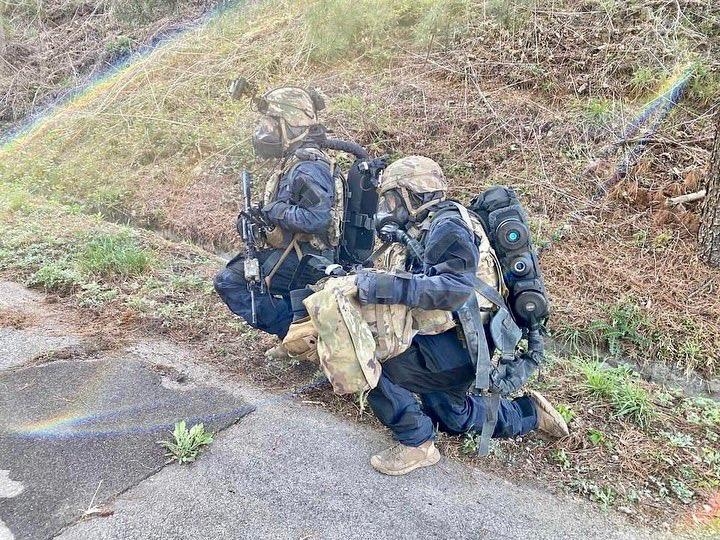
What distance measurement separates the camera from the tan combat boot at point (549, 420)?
321 cm

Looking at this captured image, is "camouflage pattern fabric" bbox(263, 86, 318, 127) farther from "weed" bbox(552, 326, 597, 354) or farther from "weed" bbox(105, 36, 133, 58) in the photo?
"weed" bbox(105, 36, 133, 58)

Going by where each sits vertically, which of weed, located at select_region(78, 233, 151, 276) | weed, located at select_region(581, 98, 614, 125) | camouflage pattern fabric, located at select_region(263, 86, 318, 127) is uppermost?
weed, located at select_region(581, 98, 614, 125)

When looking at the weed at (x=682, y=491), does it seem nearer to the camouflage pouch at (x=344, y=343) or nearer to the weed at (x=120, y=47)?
the camouflage pouch at (x=344, y=343)

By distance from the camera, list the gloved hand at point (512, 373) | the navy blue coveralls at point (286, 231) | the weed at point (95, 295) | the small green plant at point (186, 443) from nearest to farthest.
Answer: the gloved hand at point (512, 373), the small green plant at point (186, 443), the navy blue coveralls at point (286, 231), the weed at point (95, 295)

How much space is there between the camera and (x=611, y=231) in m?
5.44

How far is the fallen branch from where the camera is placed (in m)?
5.32

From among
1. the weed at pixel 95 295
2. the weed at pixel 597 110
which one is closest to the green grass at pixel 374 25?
the weed at pixel 597 110

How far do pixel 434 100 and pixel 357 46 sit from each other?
2.21 metres

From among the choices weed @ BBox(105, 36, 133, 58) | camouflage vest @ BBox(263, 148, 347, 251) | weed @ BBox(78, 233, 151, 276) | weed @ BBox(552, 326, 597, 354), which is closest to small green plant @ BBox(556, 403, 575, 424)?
weed @ BBox(552, 326, 597, 354)

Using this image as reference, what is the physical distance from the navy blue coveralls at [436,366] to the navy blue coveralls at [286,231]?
93 centimetres

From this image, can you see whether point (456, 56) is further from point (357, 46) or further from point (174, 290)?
point (174, 290)

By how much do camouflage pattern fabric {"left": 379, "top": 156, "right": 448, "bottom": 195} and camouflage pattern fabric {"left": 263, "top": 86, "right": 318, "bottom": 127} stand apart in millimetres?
1080

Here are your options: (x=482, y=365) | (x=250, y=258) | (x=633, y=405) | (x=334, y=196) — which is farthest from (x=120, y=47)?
(x=633, y=405)

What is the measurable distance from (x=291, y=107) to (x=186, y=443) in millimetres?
2191
